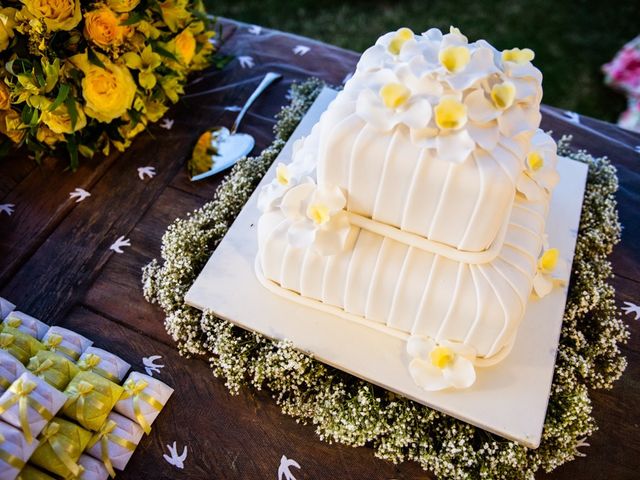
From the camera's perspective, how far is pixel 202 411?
1.53 m

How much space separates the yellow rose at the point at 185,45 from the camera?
2.08m

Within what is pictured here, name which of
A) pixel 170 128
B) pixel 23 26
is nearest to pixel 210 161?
pixel 170 128

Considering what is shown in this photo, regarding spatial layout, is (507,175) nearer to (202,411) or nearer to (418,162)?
(418,162)

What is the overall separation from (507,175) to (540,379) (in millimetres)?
576

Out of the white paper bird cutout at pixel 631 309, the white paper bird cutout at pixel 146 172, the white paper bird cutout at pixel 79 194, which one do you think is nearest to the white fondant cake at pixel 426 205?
the white paper bird cutout at pixel 631 309

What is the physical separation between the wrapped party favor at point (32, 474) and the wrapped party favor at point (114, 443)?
109mm

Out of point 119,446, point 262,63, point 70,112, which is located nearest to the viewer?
point 119,446

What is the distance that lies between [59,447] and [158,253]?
0.67 metres

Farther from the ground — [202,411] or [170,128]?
[170,128]

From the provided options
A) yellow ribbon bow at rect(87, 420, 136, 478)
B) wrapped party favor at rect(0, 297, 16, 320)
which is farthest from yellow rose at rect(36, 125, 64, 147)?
yellow ribbon bow at rect(87, 420, 136, 478)

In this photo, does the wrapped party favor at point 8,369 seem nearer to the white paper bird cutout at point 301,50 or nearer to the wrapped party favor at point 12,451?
the wrapped party favor at point 12,451

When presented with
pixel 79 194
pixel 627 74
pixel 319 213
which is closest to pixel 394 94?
pixel 319 213

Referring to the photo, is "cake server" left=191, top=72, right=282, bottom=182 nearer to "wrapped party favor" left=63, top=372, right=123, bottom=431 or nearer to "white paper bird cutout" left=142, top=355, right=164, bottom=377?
"white paper bird cutout" left=142, top=355, right=164, bottom=377

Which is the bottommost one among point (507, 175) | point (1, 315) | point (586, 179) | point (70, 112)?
point (1, 315)
